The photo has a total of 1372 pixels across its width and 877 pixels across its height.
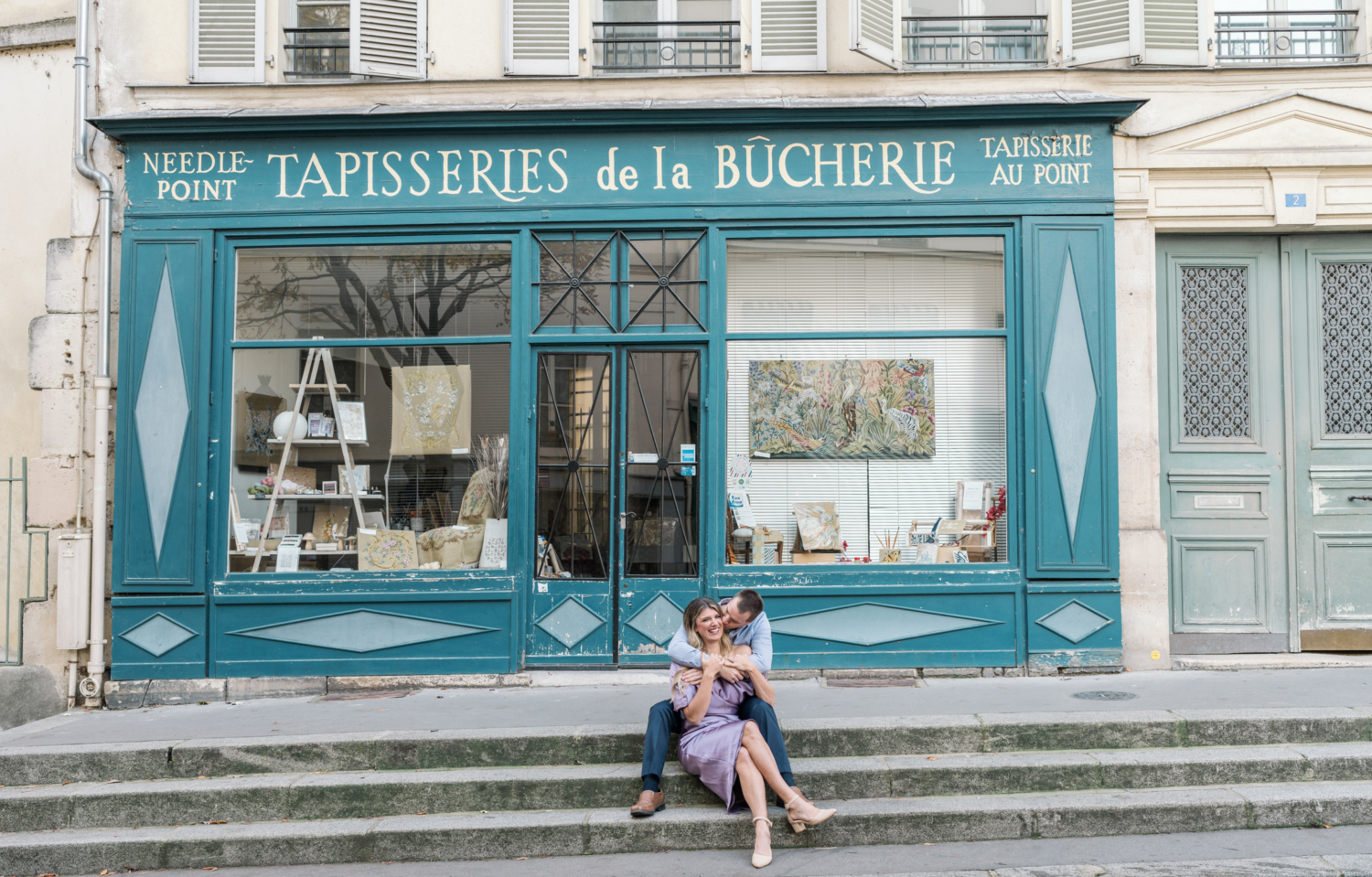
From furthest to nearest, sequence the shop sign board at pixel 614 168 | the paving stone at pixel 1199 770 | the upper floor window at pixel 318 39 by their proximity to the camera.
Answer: the upper floor window at pixel 318 39, the shop sign board at pixel 614 168, the paving stone at pixel 1199 770

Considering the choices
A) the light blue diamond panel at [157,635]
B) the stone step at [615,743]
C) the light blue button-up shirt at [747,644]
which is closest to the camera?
the light blue button-up shirt at [747,644]

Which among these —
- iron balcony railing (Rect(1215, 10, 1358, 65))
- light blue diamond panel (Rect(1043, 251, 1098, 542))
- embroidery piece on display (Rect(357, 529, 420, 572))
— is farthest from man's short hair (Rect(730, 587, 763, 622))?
iron balcony railing (Rect(1215, 10, 1358, 65))

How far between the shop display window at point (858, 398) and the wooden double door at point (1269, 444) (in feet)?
4.72

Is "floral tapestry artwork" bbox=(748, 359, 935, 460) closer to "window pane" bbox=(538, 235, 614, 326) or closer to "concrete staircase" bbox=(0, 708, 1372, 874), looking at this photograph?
"window pane" bbox=(538, 235, 614, 326)

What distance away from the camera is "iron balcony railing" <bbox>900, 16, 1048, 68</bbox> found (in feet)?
24.1

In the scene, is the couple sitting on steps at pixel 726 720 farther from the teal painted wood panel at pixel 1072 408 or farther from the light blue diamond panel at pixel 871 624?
the teal painted wood panel at pixel 1072 408

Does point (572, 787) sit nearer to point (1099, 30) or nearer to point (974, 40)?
point (974, 40)

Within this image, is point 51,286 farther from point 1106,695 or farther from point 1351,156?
point 1351,156

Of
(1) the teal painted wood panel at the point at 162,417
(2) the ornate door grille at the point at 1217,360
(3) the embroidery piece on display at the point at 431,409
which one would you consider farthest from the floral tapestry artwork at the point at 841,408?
(1) the teal painted wood panel at the point at 162,417

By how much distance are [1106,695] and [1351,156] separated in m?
4.21

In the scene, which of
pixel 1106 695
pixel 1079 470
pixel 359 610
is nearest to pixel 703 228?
pixel 1079 470

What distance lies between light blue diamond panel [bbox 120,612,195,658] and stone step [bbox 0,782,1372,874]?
218cm

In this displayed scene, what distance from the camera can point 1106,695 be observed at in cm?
625

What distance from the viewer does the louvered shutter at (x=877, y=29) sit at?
713 cm
